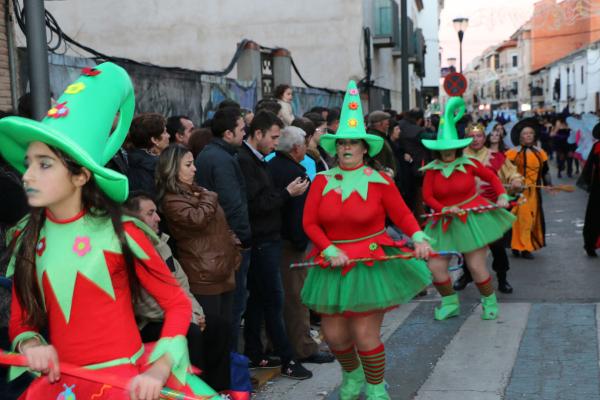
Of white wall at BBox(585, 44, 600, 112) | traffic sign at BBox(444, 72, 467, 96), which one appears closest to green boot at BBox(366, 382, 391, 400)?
traffic sign at BBox(444, 72, 467, 96)

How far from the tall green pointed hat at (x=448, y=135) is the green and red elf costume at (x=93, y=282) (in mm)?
5273

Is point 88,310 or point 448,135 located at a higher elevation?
point 448,135

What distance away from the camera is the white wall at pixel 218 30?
2358 cm

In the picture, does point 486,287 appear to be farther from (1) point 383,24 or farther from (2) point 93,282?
(1) point 383,24

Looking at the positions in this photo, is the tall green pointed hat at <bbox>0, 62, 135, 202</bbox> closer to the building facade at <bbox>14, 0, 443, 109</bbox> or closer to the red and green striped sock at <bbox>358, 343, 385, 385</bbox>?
the red and green striped sock at <bbox>358, 343, 385, 385</bbox>

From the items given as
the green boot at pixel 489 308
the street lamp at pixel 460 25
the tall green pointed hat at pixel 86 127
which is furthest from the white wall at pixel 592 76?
the tall green pointed hat at pixel 86 127

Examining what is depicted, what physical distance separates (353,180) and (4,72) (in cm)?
376

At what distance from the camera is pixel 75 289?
2.97m

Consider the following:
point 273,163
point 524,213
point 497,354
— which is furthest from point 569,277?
point 273,163

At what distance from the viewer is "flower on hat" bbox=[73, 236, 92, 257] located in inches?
117

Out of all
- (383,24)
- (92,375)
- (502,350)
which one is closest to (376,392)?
(502,350)

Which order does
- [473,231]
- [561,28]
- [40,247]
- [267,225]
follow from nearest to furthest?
[40,247]
[267,225]
[473,231]
[561,28]

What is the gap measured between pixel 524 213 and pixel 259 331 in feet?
19.8

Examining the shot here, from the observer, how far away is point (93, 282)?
2.97m
